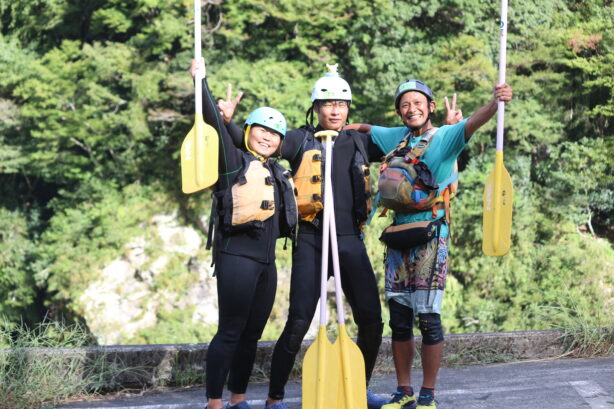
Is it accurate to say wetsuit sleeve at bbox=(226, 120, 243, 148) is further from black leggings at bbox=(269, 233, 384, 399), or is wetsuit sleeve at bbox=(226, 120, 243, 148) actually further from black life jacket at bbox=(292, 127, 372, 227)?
black leggings at bbox=(269, 233, 384, 399)

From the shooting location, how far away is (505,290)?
15586mm

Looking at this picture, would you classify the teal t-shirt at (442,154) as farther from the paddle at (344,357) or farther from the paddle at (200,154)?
the paddle at (200,154)

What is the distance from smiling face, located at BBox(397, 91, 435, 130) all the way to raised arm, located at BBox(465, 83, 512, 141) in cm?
34

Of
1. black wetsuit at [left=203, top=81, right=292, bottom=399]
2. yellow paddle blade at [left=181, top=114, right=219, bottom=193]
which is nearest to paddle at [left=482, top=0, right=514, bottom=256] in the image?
black wetsuit at [left=203, top=81, right=292, bottom=399]

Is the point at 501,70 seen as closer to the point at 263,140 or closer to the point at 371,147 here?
the point at 371,147

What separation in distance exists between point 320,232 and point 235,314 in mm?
658

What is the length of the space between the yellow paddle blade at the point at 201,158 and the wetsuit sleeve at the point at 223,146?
5cm

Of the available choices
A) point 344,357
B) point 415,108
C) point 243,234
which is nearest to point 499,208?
point 415,108

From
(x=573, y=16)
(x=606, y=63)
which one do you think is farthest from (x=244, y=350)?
(x=573, y=16)

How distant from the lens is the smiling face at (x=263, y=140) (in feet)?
12.9

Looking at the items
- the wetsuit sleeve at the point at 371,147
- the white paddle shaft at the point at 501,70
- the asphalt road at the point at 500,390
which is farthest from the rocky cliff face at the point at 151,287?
the white paddle shaft at the point at 501,70

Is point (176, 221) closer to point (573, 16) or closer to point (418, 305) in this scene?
point (573, 16)

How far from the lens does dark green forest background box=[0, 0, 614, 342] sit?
1591cm

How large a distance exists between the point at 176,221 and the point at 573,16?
1170 centimetres
